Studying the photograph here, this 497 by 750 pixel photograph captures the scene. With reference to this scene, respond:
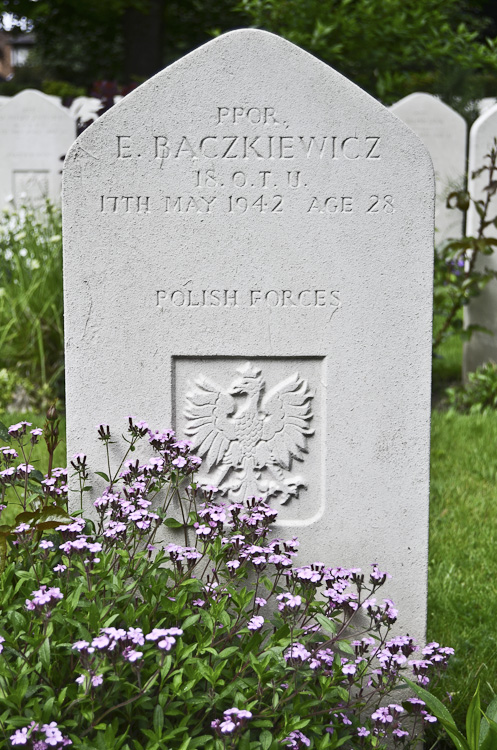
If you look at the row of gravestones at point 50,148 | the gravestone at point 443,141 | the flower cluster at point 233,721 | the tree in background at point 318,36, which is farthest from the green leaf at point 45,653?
the row of gravestones at point 50,148

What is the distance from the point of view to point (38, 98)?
861 cm

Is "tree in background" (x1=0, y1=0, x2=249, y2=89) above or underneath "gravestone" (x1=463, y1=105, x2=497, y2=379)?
above

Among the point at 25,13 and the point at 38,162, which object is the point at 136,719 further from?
the point at 25,13

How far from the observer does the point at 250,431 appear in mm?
2473

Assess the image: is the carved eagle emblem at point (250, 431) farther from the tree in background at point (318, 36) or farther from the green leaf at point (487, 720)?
the tree in background at point (318, 36)

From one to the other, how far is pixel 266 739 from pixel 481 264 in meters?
4.68

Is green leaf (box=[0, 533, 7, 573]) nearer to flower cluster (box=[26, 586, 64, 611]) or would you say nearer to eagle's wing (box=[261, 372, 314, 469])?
flower cluster (box=[26, 586, 64, 611])

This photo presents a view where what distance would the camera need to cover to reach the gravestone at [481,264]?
5.62m

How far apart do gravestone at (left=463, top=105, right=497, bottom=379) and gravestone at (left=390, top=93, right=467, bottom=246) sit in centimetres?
232

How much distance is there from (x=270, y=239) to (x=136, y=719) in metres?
1.32

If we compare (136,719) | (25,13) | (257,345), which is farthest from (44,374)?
(25,13)

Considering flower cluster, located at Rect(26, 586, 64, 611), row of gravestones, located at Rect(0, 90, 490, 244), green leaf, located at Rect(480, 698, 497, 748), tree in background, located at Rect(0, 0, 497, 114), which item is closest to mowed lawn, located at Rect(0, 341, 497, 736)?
green leaf, located at Rect(480, 698, 497, 748)

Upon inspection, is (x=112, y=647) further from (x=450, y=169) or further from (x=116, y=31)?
(x=116, y=31)

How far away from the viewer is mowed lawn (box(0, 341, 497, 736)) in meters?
2.69
